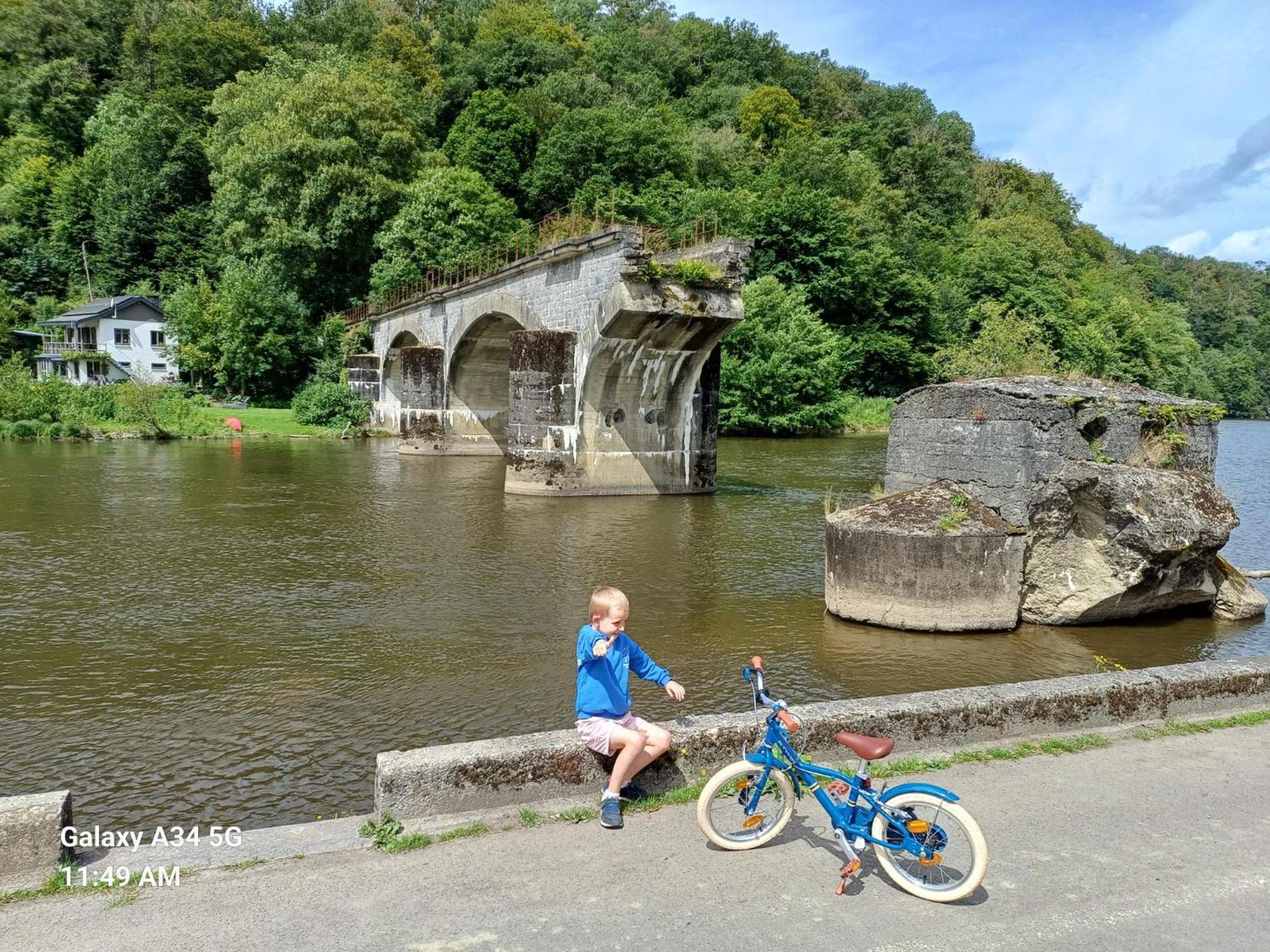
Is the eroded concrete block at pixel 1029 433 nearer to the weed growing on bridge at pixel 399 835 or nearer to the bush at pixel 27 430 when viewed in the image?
the weed growing on bridge at pixel 399 835

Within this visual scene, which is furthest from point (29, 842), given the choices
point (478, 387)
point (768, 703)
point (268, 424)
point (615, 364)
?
point (268, 424)

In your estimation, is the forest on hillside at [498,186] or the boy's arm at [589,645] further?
the forest on hillside at [498,186]

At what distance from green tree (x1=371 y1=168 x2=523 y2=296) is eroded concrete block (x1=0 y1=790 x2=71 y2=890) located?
121 ft

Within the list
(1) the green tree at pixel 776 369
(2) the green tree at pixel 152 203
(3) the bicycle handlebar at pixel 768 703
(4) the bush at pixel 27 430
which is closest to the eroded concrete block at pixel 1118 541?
(3) the bicycle handlebar at pixel 768 703

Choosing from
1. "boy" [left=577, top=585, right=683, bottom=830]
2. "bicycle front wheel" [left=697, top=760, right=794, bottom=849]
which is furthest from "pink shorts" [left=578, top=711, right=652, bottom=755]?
"bicycle front wheel" [left=697, top=760, right=794, bottom=849]

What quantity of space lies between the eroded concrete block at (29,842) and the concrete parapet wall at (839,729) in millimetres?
1188

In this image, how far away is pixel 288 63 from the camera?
1834 inches

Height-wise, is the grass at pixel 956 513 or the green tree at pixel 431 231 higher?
the green tree at pixel 431 231

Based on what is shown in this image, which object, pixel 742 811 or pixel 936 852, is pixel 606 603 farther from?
pixel 936 852

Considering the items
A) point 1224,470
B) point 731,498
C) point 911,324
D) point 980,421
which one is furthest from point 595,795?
point 911,324

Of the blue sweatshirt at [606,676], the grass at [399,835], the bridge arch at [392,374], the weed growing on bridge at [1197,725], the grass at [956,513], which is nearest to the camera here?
the grass at [399,835]

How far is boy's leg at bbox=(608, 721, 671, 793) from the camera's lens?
3.80 metres

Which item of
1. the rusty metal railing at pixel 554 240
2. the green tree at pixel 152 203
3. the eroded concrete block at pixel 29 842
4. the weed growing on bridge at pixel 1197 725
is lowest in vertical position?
the weed growing on bridge at pixel 1197 725

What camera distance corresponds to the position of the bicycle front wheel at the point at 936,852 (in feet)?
10.4
